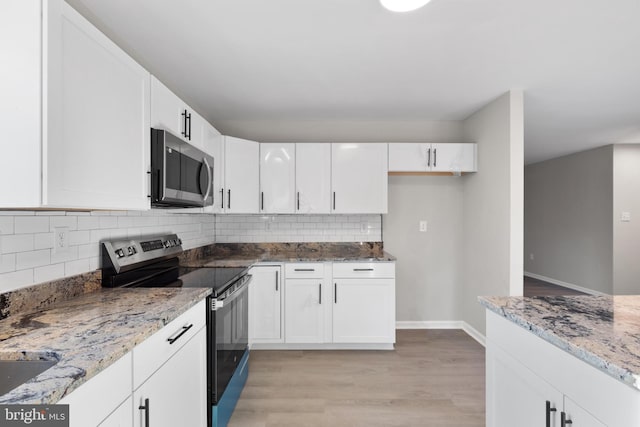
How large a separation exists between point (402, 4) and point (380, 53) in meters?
0.65

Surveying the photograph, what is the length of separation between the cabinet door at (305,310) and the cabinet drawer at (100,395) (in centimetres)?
214

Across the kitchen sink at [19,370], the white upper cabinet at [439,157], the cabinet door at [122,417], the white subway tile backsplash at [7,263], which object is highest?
the white upper cabinet at [439,157]

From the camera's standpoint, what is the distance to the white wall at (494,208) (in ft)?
9.31

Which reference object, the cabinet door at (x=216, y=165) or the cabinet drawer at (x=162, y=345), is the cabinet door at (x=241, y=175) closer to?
the cabinet door at (x=216, y=165)

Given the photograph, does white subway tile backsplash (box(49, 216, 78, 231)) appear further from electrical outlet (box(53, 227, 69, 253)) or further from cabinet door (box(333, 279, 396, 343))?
cabinet door (box(333, 279, 396, 343))

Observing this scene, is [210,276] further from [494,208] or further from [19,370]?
[494,208]

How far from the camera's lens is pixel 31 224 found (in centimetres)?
145

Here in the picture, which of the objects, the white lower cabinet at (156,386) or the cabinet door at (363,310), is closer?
the white lower cabinet at (156,386)

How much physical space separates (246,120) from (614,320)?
3.58m

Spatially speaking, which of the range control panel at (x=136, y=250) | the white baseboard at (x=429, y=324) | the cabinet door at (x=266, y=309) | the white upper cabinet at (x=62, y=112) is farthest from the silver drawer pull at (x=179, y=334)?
the white baseboard at (x=429, y=324)

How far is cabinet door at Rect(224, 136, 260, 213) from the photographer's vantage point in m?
3.18

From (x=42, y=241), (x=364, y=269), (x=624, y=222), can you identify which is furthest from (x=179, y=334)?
(x=624, y=222)

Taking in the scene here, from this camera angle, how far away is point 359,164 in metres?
3.40

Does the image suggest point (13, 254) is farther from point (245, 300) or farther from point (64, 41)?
point (245, 300)
